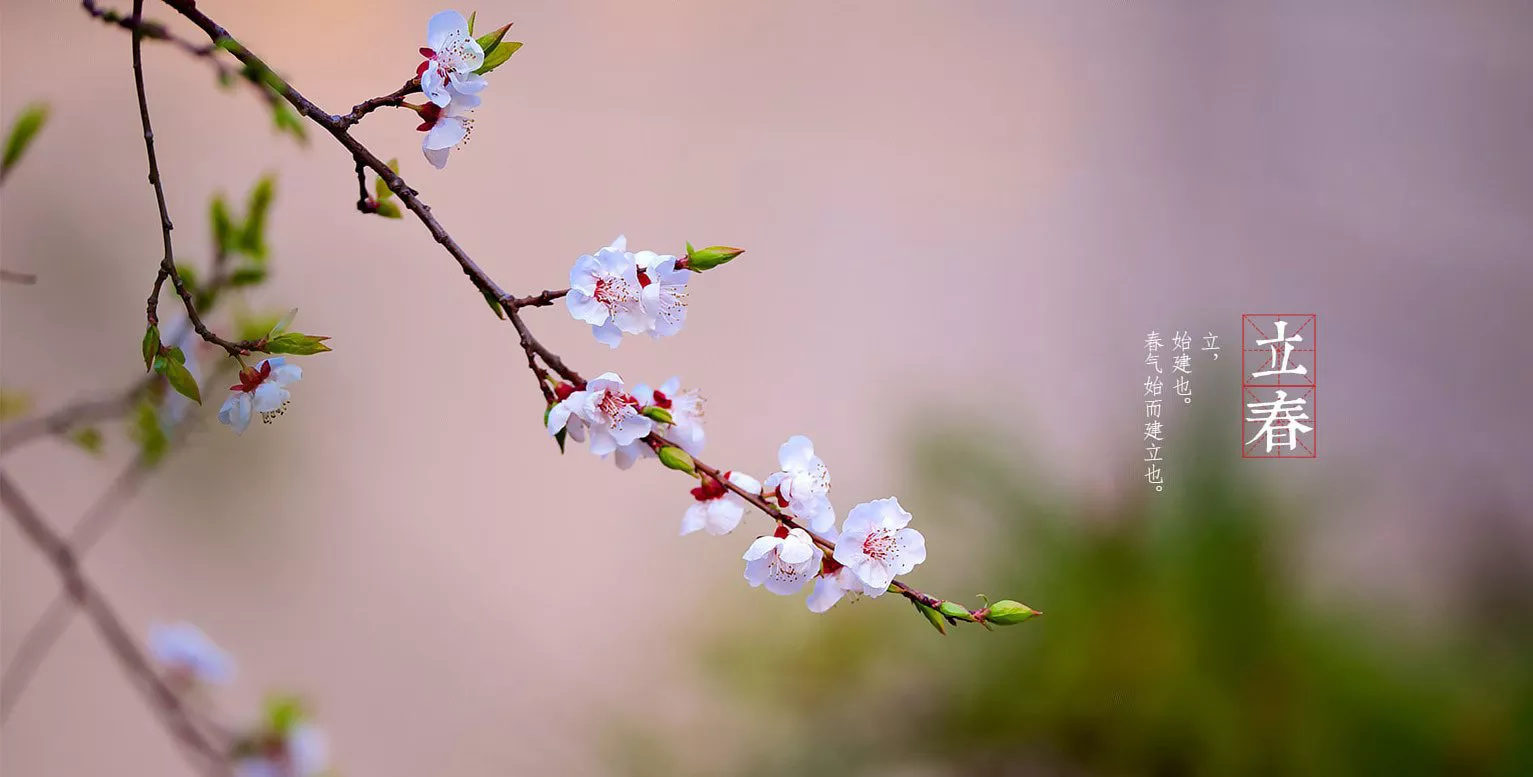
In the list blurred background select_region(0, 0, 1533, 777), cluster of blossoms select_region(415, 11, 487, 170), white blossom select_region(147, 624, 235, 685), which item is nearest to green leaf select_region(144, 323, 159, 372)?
cluster of blossoms select_region(415, 11, 487, 170)

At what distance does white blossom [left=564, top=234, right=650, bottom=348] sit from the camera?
38 centimetres

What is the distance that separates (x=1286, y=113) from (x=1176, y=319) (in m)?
0.38

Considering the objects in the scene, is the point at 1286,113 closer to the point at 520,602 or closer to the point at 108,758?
the point at 520,602

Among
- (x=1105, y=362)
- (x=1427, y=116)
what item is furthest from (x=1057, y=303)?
(x=1427, y=116)

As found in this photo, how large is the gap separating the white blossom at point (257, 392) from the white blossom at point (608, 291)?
104mm

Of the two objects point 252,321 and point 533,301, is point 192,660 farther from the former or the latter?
point 533,301

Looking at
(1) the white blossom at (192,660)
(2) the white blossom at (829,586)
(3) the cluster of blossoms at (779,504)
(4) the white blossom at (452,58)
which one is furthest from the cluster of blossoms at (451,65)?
(1) the white blossom at (192,660)

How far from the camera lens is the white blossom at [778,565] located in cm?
39

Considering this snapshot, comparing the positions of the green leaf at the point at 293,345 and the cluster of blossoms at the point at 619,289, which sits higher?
the cluster of blossoms at the point at 619,289

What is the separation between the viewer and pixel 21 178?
123 cm

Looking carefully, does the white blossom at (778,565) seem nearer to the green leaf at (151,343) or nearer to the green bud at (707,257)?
the green bud at (707,257)

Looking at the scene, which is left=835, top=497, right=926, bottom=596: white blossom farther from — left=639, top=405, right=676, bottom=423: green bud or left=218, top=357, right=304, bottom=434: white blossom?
left=218, top=357, right=304, bottom=434: white blossom

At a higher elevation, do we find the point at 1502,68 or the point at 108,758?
the point at 1502,68

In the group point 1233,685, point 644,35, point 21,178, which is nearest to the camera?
point 1233,685
